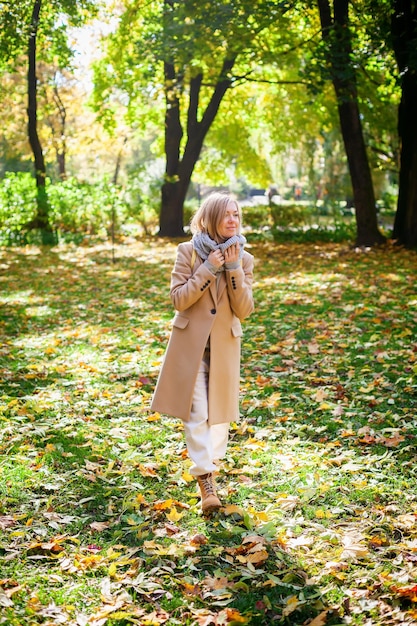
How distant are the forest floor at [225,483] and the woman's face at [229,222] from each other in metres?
1.76

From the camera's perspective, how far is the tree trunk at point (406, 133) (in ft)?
46.0

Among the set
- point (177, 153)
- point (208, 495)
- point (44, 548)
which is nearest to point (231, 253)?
point (208, 495)

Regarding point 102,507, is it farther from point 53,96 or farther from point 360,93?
point 53,96

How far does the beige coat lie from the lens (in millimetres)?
4121

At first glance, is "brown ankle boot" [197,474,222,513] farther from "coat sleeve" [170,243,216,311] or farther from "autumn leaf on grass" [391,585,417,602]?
"autumn leaf on grass" [391,585,417,602]

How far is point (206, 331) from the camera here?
13.5 ft

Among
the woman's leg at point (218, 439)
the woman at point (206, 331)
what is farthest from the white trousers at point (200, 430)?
the woman's leg at point (218, 439)

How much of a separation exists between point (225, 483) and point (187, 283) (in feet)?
5.20

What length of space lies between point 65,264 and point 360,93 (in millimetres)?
9748

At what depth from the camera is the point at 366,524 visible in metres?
4.10

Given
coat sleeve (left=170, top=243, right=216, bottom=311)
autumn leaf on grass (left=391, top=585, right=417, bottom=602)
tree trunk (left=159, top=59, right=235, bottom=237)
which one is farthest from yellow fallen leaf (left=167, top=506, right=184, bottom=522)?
tree trunk (left=159, top=59, right=235, bottom=237)

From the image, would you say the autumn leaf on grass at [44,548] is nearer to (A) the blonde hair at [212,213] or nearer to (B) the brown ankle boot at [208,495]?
(B) the brown ankle boot at [208,495]

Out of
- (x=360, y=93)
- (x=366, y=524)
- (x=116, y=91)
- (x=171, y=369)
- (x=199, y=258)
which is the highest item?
(x=116, y=91)

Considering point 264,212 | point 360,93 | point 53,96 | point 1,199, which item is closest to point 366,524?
point 360,93
